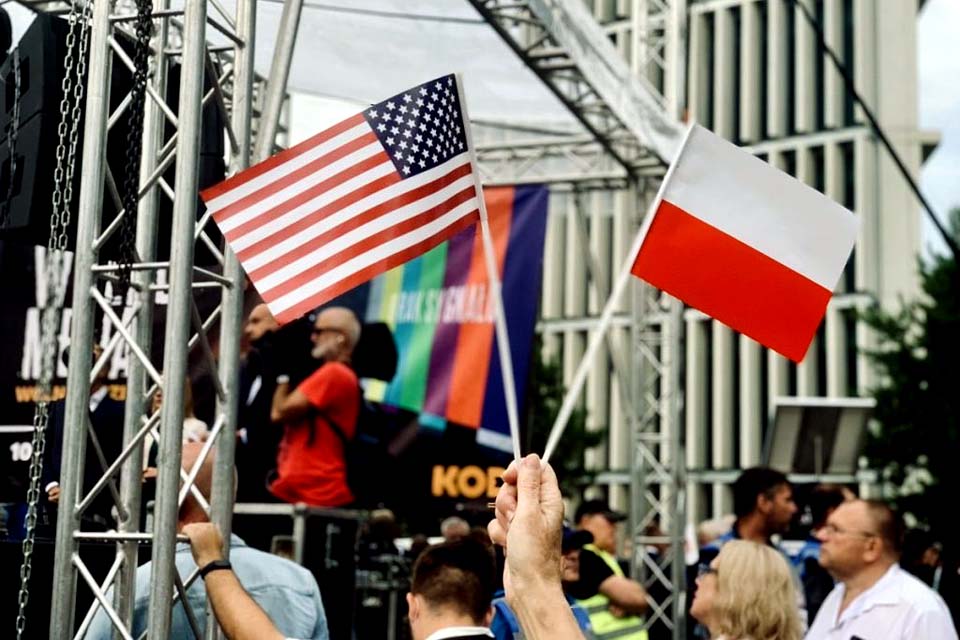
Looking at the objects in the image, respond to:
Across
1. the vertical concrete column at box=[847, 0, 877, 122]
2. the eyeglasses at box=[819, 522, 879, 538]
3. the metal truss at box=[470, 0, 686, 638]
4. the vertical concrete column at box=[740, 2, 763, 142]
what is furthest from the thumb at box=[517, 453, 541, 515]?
the vertical concrete column at box=[740, 2, 763, 142]

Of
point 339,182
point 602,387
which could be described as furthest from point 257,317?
point 602,387

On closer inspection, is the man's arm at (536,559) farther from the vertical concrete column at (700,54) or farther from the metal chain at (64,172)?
the vertical concrete column at (700,54)

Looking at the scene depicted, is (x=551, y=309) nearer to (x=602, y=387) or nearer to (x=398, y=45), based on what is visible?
(x=602, y=387)

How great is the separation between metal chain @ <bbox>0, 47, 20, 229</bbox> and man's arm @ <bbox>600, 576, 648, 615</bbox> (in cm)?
398

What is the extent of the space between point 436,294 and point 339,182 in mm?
7636

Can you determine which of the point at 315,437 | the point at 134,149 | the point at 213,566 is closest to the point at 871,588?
the point at 213,566

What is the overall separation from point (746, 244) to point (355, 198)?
1200 millimetres

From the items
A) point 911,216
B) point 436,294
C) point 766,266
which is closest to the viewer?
point 766,266

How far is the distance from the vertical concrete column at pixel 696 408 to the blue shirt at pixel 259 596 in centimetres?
3977

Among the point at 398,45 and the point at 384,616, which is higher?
the point at 398,45

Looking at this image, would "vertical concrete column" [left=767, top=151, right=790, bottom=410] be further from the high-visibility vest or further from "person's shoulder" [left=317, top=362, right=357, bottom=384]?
the high-visibility vest

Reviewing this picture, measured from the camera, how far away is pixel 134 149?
15.1 feet

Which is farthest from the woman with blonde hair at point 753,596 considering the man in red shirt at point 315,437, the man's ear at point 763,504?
the man in red shirt at point 315,437

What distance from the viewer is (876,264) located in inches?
1615
